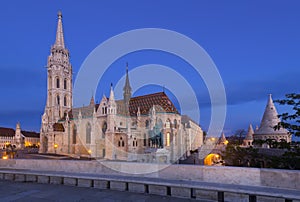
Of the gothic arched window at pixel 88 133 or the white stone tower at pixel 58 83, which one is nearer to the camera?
the gothic arched window at pixel 88 133

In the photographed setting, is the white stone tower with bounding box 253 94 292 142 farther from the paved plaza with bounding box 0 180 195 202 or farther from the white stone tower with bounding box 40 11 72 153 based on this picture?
the white stone tower with bounding box 40 11 72 153

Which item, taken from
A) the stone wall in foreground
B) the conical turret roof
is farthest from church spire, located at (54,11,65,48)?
the stone wall in foreground

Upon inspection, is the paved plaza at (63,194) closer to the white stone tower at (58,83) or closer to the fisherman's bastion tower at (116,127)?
the fisherman's bastion tower at (116,127)

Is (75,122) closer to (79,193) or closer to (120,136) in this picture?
(120,136)

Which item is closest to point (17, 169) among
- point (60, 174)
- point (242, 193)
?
point (60, 174)

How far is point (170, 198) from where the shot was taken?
22.6 ft

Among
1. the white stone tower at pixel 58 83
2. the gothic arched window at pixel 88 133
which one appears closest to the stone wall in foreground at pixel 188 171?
the gothic arched window at pixel 88 133

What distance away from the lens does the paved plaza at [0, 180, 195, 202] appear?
6863 mm

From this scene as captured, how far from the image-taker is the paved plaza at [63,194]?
6.86 metres

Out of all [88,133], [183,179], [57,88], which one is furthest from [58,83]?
[183,179]

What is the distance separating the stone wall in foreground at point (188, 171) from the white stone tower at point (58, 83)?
49870 mm

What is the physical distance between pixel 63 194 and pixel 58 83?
56198 millimetres

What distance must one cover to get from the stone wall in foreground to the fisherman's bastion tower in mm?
19919

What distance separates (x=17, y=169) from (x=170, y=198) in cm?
825
